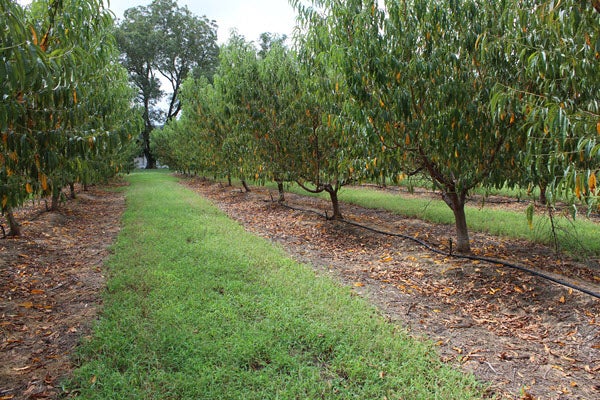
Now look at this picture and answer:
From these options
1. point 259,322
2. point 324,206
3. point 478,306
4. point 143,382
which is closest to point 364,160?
point 478,306

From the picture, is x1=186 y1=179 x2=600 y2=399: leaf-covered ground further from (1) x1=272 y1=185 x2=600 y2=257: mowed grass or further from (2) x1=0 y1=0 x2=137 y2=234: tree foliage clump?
(2) x1=0 y1=0 x2=137 y2=234: tree foliage clump

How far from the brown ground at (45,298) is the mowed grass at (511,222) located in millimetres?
5175

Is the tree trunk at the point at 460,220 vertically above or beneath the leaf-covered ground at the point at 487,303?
above

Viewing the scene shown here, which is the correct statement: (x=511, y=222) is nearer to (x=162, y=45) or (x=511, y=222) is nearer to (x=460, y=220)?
(x=460, y=220)

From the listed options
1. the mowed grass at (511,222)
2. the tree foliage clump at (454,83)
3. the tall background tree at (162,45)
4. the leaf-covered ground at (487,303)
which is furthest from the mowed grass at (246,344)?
the tall background tree at (162,45)

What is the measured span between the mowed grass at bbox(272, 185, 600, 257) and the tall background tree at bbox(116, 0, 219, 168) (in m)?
34.6

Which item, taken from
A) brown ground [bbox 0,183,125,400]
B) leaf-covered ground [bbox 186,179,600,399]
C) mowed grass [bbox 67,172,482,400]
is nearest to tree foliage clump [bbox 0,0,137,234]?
brown ground [bbox 0,183,125,400]

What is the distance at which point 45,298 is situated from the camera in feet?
15.3

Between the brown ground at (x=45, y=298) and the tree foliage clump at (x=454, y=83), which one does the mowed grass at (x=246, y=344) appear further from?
the tree foliage clump at (x=454, y=83)

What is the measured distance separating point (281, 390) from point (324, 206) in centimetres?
989

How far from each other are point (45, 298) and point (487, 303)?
5465 millimetres

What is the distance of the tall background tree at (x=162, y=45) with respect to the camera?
41.4 metres

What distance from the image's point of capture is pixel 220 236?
304 inches

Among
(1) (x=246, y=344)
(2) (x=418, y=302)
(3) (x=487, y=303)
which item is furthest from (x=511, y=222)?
(1) (x=246, y=344)
